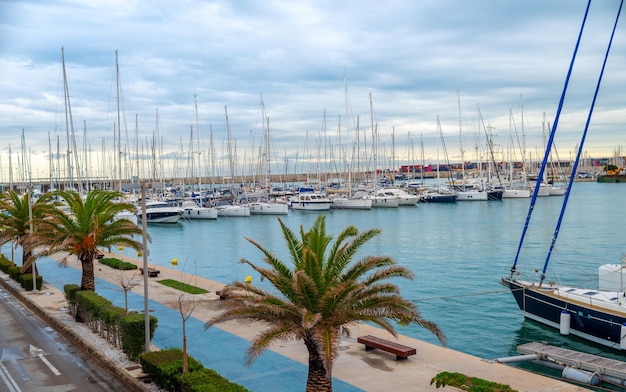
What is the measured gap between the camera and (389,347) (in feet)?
56.6

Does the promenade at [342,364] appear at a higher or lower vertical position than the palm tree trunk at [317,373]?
lower

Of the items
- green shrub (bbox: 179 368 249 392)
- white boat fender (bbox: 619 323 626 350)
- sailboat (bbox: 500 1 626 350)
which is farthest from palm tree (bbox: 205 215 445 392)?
sailboat (bbox: 500 1 626 350)

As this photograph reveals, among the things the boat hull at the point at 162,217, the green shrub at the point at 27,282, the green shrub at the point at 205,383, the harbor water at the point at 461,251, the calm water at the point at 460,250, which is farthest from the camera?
the boat hull at the point at 162,217

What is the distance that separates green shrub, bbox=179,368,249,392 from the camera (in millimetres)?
12984

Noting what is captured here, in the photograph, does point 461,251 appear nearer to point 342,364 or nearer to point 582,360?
point 582,360

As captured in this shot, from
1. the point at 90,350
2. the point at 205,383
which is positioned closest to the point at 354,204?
the point at 90,350

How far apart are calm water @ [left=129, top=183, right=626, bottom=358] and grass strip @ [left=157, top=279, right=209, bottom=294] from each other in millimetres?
7659

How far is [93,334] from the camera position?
789 inches

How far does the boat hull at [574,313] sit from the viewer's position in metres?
20.8

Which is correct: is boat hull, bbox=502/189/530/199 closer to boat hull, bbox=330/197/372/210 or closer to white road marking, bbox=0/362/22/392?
boat hull, bbox=330/197/372/210

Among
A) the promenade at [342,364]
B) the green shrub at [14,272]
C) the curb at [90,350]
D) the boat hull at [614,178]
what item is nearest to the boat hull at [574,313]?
the promenade at [342,364]

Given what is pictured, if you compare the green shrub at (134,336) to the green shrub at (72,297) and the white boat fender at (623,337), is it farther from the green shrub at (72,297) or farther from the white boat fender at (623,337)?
the white boat fender at (623,337)

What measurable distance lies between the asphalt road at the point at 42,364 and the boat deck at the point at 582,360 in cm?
1290

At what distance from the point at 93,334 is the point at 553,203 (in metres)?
95.2
